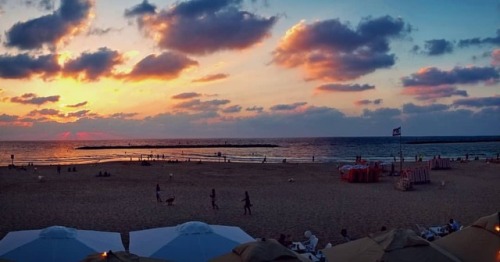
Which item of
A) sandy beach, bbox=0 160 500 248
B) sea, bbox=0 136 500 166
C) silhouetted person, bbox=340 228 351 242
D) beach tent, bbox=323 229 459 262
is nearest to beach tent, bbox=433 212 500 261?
beach tent, bbox=323 229 459 262

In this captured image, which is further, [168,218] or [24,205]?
[24,205]

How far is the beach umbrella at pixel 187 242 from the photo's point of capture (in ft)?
28.6

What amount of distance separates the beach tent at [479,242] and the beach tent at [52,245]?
6949mm

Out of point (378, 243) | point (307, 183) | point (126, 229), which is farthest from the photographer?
point (307, 183)

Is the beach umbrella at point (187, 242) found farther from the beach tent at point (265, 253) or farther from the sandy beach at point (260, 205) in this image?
the sandy beach at point (260, 205)

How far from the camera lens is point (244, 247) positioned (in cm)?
700

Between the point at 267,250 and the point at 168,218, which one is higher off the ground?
the point at 267,250

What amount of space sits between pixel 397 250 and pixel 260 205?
45.0ft

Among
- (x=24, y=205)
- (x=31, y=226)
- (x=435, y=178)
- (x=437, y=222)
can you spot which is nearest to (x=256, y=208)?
(x=437, y=222)

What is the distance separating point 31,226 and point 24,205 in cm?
525

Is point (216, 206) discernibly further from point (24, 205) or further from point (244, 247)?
point (244, 247)

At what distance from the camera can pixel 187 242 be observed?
9.04m

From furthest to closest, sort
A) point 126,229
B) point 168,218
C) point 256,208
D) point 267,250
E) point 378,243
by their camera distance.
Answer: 1. point 256,208
2. point 168,218
3. point 126,229
4. point 378,243
5. point 267,250

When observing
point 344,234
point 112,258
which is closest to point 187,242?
point 112,258
